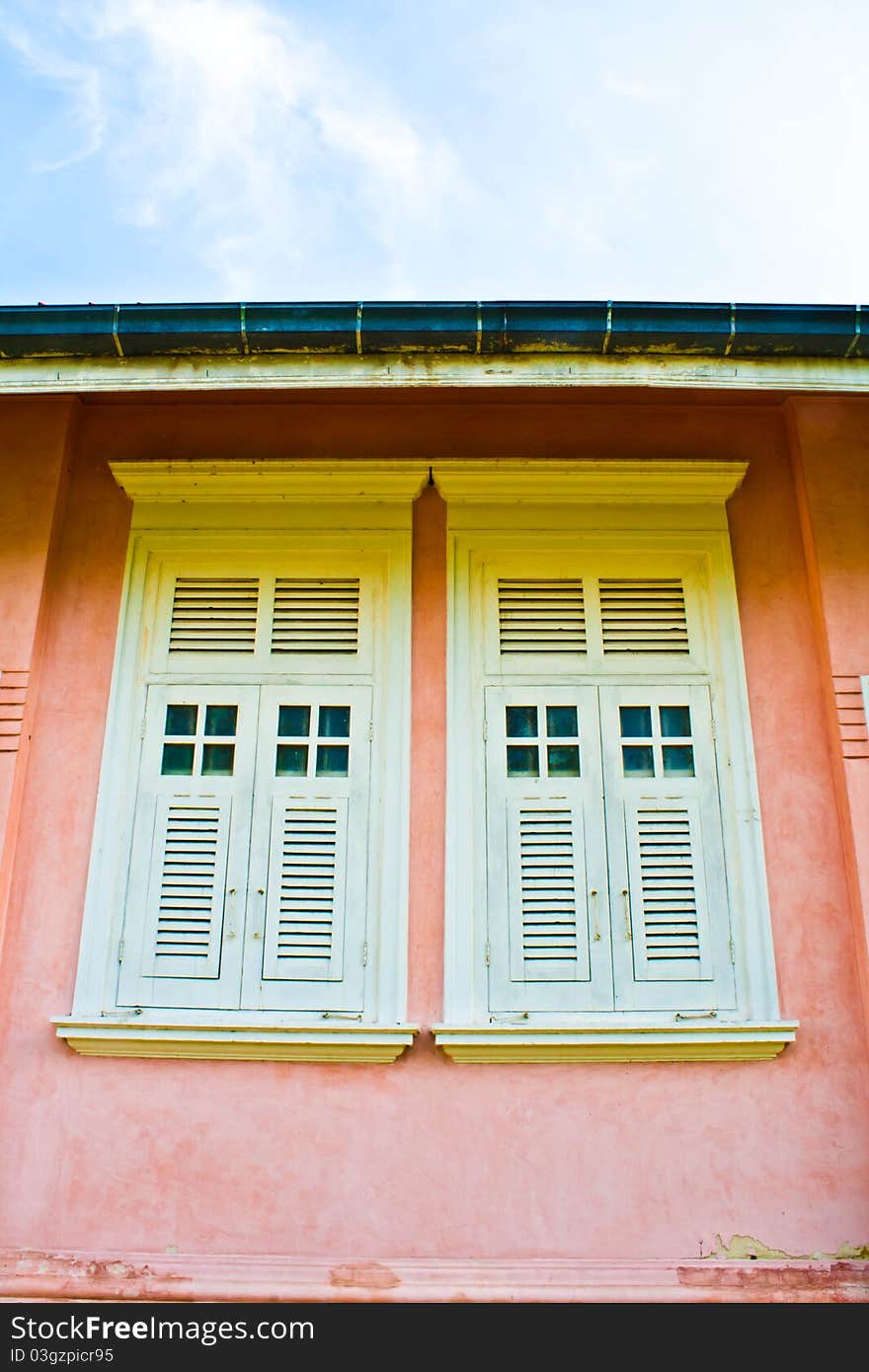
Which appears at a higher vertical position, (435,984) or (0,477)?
(0,477)

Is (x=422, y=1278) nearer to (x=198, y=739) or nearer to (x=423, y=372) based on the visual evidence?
(x=198, y=739)

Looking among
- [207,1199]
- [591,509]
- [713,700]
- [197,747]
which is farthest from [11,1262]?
[591,509]

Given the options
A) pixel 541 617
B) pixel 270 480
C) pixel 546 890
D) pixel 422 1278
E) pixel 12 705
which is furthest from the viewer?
pixel 270 480

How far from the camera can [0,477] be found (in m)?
4.92

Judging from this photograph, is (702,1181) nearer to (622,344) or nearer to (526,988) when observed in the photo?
(526,988)

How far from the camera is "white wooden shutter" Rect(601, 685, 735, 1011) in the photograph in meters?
4.30

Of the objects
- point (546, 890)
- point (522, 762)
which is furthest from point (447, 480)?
point (546, 890)

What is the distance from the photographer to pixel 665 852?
14.7 feet

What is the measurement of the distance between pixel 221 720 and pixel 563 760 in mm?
1540

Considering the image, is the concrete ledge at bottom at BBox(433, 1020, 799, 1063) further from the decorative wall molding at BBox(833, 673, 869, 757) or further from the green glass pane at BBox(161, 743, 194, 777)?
the green glass pane at BBox(161, 743, 194, 777)

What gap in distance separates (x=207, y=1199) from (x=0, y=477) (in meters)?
3.30

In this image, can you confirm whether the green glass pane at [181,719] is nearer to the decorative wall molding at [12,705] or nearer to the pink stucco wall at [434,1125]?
the pink stucco wall at [434,1125]
